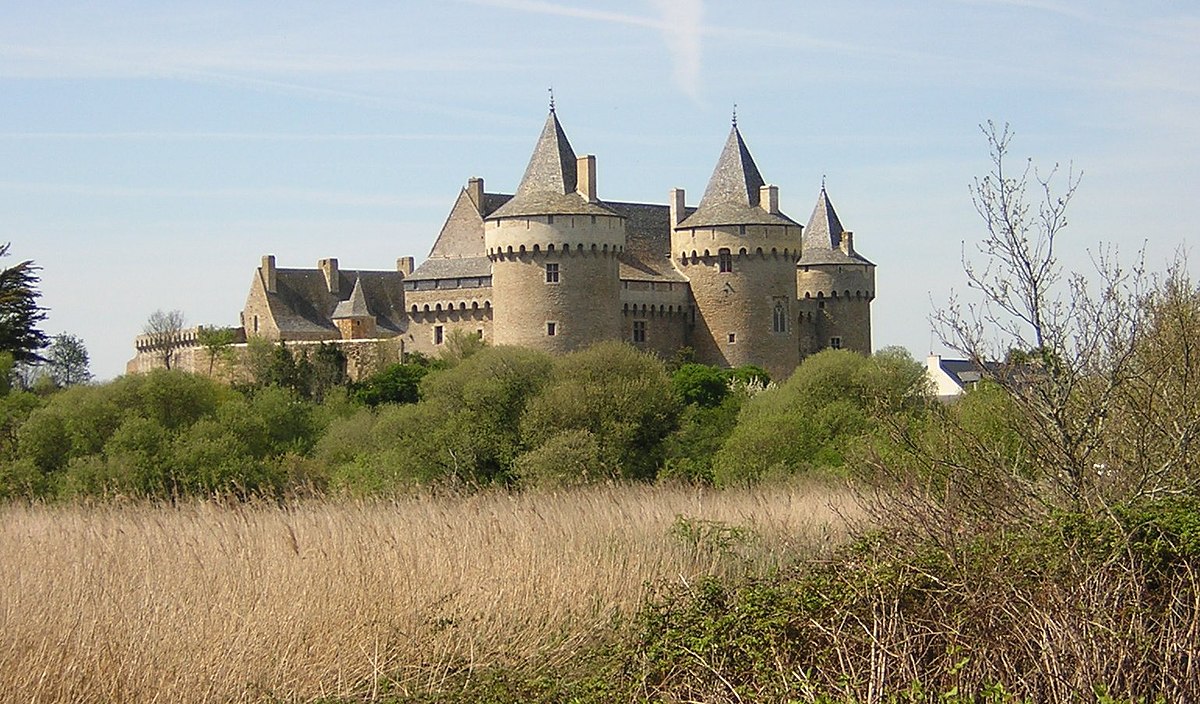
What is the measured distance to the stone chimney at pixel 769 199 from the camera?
52875mm

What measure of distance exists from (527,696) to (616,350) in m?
27.0

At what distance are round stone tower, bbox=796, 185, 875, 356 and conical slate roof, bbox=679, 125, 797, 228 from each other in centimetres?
384

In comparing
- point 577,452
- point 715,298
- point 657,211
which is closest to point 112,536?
point 577,452

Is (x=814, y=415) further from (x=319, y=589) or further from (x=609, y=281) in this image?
(x=319, y=589)

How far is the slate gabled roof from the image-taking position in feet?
188

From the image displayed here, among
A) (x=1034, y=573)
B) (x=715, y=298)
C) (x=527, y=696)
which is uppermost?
(x=715, y=298)

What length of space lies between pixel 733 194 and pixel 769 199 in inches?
47.6

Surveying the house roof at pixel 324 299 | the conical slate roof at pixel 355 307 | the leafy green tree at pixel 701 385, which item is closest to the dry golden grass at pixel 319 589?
the leafy green tree at pixel 701 385

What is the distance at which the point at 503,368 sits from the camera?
108 ft

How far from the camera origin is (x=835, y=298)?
186 ft

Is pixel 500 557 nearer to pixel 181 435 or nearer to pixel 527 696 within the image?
pixel 527 696

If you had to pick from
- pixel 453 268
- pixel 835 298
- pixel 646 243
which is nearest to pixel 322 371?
pixel 453 268

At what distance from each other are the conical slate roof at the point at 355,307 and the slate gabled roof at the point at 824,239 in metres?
15.0

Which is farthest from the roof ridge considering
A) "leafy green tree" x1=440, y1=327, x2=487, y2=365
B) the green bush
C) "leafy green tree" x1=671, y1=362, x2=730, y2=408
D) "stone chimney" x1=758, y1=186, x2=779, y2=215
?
the green bush
